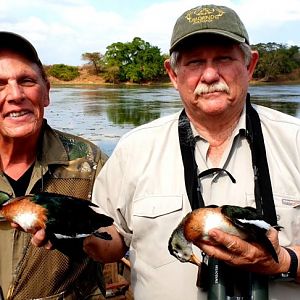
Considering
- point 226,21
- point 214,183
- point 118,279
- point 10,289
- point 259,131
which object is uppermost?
point 226,21

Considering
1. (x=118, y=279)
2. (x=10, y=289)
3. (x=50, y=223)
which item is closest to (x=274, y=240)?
(x=50, y=223)

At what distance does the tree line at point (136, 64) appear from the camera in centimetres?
8244

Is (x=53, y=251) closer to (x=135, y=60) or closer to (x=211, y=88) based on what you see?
(x=211, y=88)

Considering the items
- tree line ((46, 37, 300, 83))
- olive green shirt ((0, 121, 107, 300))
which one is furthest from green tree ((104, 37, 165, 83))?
olive green shirt ((0, 121, 107, 300))

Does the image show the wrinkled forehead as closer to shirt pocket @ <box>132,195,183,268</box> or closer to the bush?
shirt pocket @ <box>132,195,183,268</box>

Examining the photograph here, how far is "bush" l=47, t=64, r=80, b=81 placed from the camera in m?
85.2

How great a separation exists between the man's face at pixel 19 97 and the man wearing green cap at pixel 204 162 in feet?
2.51

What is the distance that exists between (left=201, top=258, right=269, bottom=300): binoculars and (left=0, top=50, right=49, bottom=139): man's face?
1661 millimetres

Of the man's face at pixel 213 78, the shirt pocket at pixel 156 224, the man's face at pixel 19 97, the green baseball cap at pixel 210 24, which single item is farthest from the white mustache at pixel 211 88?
the man's face at pixel 19 97

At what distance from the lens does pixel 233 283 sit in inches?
99.4

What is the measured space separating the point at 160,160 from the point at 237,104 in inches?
22.1

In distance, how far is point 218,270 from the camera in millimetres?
2531

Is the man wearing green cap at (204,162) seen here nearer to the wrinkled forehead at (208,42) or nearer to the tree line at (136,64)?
the wrinkled forehead at (208,42)

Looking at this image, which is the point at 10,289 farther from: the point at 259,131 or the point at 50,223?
the point at 259,131
